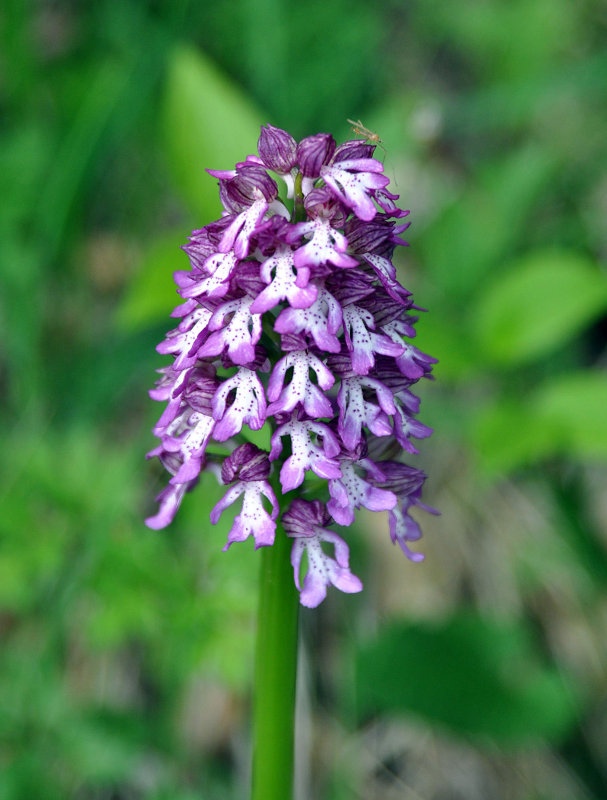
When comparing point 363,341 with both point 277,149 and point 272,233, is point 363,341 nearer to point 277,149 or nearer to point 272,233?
point 272,233

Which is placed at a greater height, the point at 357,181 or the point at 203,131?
the point at 203,131

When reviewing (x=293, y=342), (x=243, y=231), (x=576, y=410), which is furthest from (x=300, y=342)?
(x=576, y=410)

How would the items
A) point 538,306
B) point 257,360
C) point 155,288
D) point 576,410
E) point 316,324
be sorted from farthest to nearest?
point 538,306 → point 155,288 → point 576,410 → point 257,360 → point 316,324

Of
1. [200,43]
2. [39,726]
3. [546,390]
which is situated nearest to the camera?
[39,726]

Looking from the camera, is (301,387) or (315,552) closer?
(301,387)

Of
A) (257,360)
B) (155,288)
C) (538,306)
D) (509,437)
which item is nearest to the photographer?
(257,360)

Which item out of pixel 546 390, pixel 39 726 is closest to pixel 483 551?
pixel 546 390

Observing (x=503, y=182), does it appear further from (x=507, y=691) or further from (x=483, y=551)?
(x=507, y=691)
